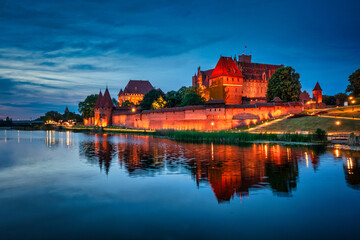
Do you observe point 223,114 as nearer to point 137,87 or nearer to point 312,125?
point 312,125

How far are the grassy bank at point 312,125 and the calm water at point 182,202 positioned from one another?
50.3 feet

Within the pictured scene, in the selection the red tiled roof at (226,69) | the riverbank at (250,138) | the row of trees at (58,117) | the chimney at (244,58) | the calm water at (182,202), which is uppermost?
the chimney at (244,58)

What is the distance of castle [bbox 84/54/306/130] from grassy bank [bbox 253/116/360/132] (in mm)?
3867

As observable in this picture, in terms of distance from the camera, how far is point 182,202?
23.0 ft

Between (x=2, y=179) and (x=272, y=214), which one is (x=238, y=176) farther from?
(x=2, y=179)

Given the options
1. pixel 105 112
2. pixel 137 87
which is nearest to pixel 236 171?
pixel 105 112

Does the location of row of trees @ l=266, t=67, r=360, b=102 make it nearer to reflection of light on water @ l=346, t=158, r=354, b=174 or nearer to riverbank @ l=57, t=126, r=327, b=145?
riverbank @ l=57, t=126, r=327, b=145

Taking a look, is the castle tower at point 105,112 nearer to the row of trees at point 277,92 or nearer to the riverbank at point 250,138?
the row of trees at point 277,92

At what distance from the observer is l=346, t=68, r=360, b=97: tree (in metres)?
43.8

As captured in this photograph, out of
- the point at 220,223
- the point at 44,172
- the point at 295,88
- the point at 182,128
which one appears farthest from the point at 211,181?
the point at 295,88

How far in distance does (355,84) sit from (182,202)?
4737 centimetres

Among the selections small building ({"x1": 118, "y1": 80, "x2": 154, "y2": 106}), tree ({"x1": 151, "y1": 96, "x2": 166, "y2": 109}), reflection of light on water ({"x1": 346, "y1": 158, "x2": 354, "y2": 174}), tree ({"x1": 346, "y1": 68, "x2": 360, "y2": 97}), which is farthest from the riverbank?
small building ({"x1": 118, "y1": 80, "x2": 154, "y2": 106})

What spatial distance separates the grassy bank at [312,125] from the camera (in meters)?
25.5

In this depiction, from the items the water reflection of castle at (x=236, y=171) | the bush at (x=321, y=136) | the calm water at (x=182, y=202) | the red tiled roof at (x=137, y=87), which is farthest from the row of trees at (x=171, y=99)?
the calm water at (x=182, y=202)
